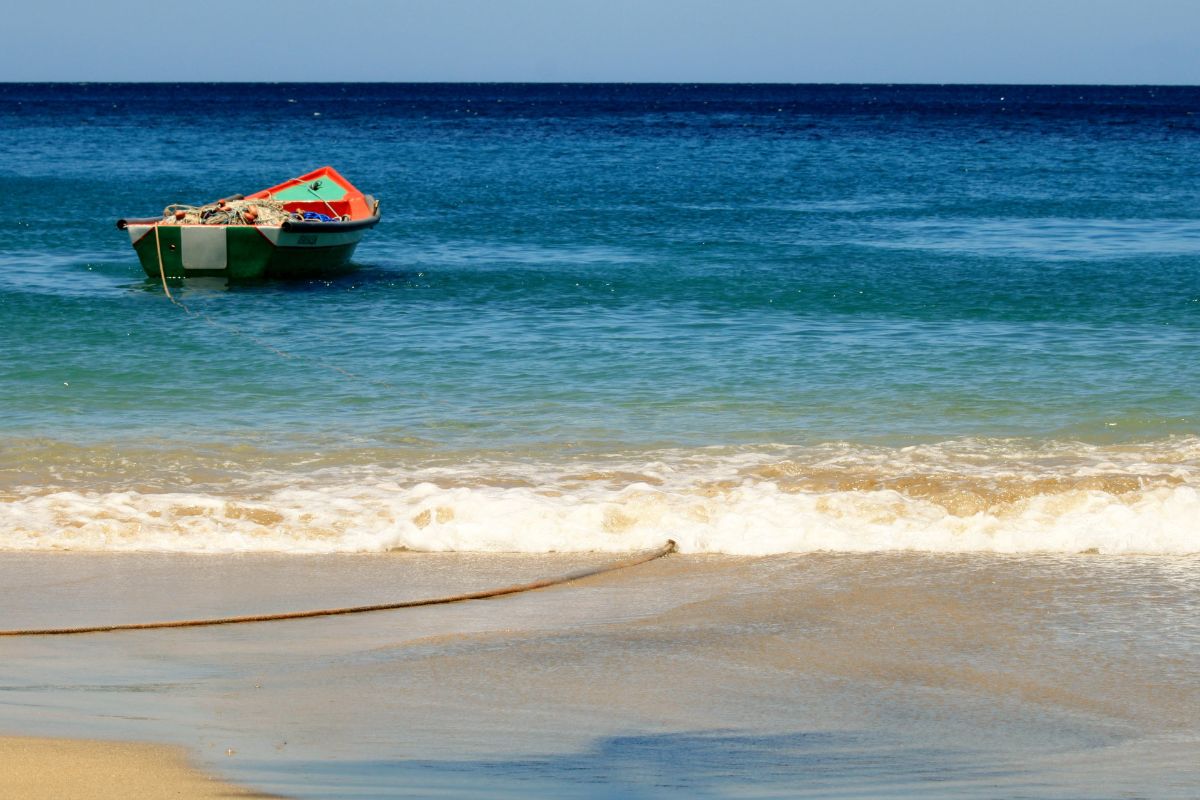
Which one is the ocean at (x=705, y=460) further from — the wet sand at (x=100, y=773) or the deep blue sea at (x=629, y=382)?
the wet sand at (x=100, y=773)

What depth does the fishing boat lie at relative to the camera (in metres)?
18.6

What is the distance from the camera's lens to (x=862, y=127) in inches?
3083

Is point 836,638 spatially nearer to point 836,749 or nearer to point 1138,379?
point 836,749

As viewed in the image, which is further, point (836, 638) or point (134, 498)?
point (134, 498)

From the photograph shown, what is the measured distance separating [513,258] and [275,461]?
1295 centimetres

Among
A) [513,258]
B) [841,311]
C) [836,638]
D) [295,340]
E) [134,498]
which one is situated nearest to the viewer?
[836,638]

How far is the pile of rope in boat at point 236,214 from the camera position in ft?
62.3

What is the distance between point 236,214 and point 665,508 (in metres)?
12.8

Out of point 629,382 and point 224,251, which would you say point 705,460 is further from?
point 224,251

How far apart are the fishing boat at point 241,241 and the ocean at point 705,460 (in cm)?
41

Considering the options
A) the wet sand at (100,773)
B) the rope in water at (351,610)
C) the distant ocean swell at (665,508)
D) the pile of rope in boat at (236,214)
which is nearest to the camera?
the wet sand at (100,773)

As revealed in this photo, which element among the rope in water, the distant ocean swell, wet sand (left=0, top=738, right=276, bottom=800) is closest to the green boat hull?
the distant ocean swell

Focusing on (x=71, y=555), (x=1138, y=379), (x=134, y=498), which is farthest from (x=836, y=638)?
(x=1138, y=379)

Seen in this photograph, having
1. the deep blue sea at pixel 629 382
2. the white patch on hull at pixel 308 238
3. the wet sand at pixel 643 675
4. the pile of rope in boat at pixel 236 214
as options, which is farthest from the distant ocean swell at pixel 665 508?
the pile of rope in boat at pixel 236 214
